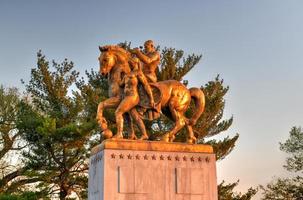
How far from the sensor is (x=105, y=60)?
39.3 feet

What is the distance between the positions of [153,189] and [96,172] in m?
1.31

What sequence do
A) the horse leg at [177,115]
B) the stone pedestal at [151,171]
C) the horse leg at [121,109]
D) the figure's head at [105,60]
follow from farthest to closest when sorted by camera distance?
the horse leg at [177,115] → the figure's head at [105,60] → the horse leg at [121,109] → the stone pedestal at [151,171]

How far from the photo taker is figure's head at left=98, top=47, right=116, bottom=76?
11984mm

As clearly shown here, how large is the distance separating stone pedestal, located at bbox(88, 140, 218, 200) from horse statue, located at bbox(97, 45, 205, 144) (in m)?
0.48

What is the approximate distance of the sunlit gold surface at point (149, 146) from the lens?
1122 cm

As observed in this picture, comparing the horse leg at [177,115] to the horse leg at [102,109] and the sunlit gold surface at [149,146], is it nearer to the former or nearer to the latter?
the sunlit gold surface at [149,146]

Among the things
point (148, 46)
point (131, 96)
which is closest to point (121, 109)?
point (131, 96)

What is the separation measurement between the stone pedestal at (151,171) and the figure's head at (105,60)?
1.78 m

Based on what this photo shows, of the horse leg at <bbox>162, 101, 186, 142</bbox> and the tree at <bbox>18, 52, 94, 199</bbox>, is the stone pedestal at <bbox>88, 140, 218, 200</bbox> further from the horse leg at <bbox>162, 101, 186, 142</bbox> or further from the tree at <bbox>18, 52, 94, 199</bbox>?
the tree at <bbox>18, 52, 94, 199</bbox>

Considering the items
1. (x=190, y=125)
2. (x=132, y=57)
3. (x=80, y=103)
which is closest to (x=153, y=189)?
(x=190, y=125)

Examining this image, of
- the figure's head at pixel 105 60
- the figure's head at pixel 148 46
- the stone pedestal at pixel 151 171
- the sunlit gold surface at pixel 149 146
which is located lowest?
the stone pedestal at pixel 151 171

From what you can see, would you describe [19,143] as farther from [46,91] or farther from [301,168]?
[301,168]

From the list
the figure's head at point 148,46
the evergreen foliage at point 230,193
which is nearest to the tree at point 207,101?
the evergreen foliage at point 230,193

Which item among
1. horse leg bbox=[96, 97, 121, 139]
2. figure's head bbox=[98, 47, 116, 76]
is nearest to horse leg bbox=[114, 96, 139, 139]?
horse leg bbox=[96, 97, 121, 139]
